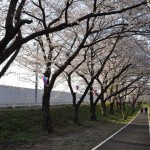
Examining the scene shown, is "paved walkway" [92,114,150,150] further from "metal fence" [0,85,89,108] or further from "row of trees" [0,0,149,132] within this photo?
"metal fence" [0,85,89,108]

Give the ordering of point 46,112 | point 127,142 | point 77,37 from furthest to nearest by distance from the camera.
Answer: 1. point 77,37
2. point 46,112
3. point 127,142

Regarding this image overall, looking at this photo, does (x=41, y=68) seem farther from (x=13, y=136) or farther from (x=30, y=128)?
(x=13, y=136)

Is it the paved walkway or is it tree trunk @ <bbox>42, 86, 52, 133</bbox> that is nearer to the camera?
the paved walkway

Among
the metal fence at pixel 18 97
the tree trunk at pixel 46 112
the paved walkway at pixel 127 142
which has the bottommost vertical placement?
the paved walkway at pixel 127 142

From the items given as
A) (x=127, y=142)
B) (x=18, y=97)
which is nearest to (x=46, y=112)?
(x=127, y=142)

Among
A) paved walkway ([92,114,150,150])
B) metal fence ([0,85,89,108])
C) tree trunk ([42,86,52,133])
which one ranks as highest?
metal fence ([0,85,89,108])

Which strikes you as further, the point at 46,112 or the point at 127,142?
the point at 46,112

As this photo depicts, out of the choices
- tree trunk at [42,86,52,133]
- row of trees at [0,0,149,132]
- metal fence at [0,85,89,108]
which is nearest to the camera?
row of trees at [0,0,149,132]

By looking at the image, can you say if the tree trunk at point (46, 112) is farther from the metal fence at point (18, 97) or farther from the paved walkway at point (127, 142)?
the metal fence at point (18, 97)

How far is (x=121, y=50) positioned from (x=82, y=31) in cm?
624

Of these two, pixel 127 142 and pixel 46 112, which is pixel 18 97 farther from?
pixel 127 142

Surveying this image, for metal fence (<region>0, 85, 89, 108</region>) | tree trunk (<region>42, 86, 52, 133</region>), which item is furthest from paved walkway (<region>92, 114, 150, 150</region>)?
metal fence (<region>0, 85, 89, 108</region>)

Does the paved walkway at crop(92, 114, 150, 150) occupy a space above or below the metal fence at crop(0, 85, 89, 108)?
below

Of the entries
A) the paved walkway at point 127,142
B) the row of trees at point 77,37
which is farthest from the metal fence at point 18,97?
the paved walkway at point 127,142
